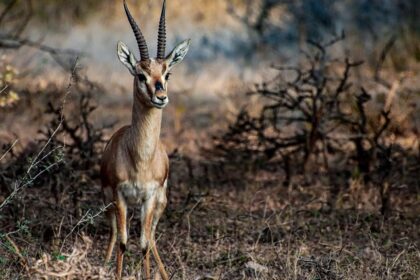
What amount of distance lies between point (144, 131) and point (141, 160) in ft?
0.70

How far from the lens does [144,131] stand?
6457mm

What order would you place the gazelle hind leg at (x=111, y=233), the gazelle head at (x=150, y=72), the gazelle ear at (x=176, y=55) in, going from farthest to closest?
the gazelle hind leg at (x=111, y=233) → the gazelle ear at (x=176, y=55) → the gazelle head at (x=150, y=72)

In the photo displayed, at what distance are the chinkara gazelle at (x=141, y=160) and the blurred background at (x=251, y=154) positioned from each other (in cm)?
33

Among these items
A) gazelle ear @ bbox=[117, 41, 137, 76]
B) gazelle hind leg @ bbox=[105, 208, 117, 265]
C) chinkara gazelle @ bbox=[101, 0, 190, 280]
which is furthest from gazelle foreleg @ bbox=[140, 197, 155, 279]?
gazelle ear @ bbox=[117, 41, 137, 76]

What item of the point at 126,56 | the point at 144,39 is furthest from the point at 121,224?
the point at 144,39

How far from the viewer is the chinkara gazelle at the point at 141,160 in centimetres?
641

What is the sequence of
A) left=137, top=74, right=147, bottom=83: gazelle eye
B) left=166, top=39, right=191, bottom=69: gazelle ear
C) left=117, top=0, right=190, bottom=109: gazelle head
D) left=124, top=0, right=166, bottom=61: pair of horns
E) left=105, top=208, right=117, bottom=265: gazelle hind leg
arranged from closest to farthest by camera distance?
left=117, top=0, right=190, bottom=109: gazelle head → left=137, top=74, right=147, bottom=83: gazelle eye → left=124, top=0, right=166, bottom=61: pair of horns → left=166, top=39, right=191, bottom=69: gazelle ear → left=105, top=208, right=117, bottom=265: gazelle hind leg

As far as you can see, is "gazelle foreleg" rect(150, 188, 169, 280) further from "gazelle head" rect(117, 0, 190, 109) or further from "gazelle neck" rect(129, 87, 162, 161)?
"gazelle head" rect(117, 0, 190, 109)

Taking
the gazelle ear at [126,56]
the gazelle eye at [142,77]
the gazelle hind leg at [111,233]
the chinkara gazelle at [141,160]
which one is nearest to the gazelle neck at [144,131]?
the chinkara gazelle at [141,160]

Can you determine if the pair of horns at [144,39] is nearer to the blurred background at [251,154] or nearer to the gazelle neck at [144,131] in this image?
the gazelle neck at [144,131]

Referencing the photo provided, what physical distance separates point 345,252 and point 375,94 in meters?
4.66

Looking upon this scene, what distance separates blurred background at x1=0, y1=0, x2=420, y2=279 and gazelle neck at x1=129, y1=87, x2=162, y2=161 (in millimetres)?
603

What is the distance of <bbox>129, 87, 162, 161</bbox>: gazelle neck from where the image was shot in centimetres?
Result: 643

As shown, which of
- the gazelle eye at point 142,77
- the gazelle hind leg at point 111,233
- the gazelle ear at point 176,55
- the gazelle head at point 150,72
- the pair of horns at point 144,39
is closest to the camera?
the gazelle head at point 150,72
